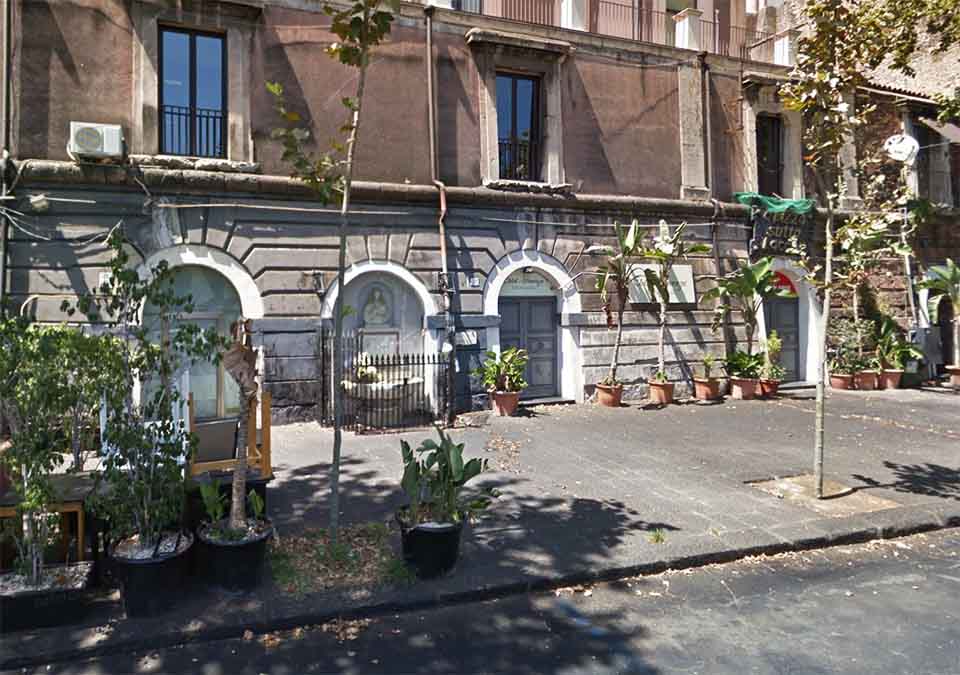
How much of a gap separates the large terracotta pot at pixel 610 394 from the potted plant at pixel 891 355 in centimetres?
709

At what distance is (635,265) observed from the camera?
45.5 ft

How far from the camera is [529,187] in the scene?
13.0m

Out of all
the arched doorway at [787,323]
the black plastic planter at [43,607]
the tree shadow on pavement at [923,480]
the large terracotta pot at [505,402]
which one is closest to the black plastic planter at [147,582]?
the black plastic planter at [43,607]

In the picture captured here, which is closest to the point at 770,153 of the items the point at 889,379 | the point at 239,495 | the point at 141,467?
the point at 889,379

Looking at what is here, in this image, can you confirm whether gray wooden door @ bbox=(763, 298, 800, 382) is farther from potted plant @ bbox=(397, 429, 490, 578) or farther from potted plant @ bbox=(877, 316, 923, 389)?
potted plant @ bbox=(397, 429, 490, 578)

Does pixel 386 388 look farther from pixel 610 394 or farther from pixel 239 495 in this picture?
pixel 239 495

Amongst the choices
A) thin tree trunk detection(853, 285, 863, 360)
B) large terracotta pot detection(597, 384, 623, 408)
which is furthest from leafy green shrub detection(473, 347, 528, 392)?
thin tree trunk detection(853, 285, 863, 360)

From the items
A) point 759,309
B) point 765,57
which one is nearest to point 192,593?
point 759,309

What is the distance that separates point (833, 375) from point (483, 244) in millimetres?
9221

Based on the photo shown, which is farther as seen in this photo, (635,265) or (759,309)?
(759,309)

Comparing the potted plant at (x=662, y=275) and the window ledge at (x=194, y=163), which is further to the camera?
the potted plant at (x=662, y=275)

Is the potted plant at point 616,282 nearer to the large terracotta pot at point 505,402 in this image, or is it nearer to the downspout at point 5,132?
the large terracotta pot at point 505,402

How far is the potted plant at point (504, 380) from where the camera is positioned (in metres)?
12.1

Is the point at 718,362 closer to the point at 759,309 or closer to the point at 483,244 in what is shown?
the point at 759,309
